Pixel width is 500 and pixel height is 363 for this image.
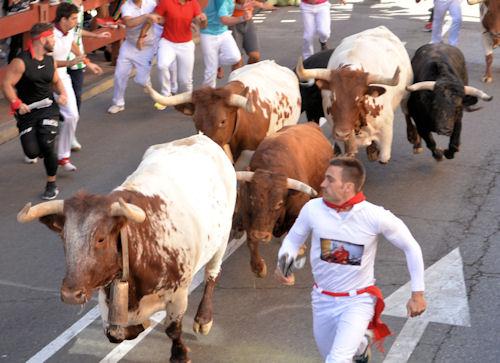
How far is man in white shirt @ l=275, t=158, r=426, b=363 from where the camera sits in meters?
6.37

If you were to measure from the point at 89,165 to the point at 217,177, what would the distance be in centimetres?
484

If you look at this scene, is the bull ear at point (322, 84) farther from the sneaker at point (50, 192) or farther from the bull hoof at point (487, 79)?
the bull hoof at point (487, 79)

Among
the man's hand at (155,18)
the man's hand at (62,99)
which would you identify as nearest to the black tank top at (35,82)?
the man's hand at (62,99)

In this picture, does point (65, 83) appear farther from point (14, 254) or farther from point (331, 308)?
point (331, 308)

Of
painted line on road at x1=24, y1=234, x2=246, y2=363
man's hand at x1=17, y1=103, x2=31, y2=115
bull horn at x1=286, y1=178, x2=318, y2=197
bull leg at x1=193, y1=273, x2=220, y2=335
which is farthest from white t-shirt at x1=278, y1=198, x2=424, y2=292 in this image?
man's hand at x1=17, y1=103, x2=31, y2=115

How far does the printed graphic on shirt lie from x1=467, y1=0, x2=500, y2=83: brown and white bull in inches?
421

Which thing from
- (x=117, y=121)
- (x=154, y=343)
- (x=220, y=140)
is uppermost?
(x=220, y=140)

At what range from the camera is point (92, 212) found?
21.5 feet

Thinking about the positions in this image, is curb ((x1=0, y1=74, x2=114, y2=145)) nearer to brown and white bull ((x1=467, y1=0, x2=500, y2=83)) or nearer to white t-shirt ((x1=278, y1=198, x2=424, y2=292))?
brown and white bull ((x1=467, y1=0, x2=500, y2=83))

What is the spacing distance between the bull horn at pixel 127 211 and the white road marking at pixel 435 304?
2424mm

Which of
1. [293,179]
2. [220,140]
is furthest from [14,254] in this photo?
[293,179]

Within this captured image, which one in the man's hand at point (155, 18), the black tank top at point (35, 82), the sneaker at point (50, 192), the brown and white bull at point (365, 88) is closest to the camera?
the brown and white bull at point (365, 88)

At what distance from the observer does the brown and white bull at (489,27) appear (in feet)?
53.7

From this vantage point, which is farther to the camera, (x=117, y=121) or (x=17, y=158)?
(x=117, y=121)
